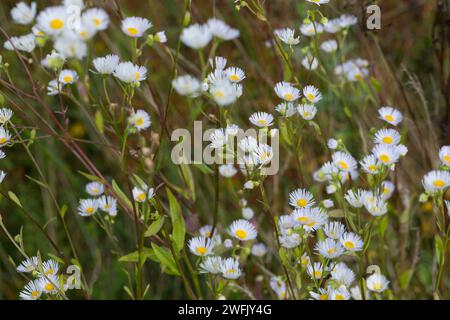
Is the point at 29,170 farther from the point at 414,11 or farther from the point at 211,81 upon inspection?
the point at 414,11

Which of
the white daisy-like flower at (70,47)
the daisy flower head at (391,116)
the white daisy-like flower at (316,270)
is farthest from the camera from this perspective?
the daisy flower head at (391,116)

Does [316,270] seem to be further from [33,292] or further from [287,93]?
[33,292]

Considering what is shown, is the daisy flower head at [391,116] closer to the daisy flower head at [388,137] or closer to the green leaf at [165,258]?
the daisy flower head at [388,137]

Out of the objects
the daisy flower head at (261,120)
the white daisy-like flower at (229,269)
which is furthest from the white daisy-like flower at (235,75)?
the white daisy-like flower at (229,269)

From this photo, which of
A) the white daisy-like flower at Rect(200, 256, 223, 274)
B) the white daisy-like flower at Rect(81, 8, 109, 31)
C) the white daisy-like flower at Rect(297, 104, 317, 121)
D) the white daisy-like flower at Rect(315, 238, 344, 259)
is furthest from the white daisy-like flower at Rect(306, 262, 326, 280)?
the white daisy-like flower at Rect(81, 8, 109, 31)

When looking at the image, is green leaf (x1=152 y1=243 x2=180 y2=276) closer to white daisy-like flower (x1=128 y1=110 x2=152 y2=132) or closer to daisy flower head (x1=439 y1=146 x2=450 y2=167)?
white daisy-like flower (x1=128 y1=110 x2=152 y2=132)
